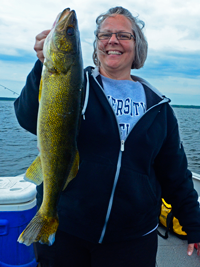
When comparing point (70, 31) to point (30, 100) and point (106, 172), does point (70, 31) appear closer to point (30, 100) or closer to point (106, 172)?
point (30, 100)

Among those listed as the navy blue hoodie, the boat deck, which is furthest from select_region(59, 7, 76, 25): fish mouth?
the boat deck

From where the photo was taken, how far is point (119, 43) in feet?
7.52

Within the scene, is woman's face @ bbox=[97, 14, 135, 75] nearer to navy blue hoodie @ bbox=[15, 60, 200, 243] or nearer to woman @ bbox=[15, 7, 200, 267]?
woman @ bbox=[15, 7, 200, 267]

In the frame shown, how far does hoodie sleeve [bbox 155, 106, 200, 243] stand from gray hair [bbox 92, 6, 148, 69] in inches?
26.3

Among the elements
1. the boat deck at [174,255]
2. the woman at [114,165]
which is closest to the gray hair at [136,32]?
the woman at [114,165]

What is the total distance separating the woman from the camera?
198cm

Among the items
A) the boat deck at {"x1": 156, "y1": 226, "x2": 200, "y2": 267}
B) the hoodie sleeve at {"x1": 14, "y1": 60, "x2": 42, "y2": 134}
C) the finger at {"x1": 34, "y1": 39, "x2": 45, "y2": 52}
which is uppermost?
the finger at {"x1": 34, "y1": 39, "x2": 45, "y2": 52}

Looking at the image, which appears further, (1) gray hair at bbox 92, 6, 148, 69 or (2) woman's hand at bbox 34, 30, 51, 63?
(1) gray hair at bbox 92, 6, 148, 69

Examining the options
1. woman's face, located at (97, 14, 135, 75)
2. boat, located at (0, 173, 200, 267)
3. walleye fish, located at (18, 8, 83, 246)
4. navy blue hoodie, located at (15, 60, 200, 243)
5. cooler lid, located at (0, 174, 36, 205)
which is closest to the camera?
walleye fish, located at (18, 8, 83, 246)

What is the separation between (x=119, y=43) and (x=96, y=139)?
96cm

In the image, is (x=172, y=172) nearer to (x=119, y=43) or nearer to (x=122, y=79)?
(x=122, y=79)

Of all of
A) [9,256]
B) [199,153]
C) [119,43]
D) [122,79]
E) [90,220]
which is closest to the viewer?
[90,220]

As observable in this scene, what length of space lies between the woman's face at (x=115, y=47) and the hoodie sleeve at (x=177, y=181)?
66cm

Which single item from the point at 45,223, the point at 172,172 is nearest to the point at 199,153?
the point at 172,172
